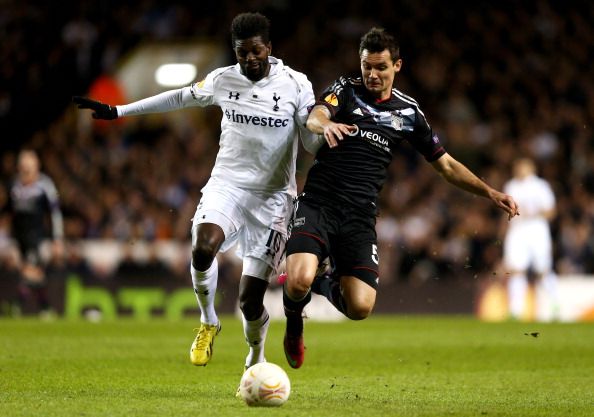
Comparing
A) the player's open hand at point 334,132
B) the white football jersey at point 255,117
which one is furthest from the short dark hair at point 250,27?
the player's open hand at point 334,132

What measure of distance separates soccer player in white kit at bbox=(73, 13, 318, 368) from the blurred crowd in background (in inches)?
388

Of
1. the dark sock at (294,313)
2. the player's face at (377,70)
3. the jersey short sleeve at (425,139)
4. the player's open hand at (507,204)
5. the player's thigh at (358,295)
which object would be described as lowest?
the dark sock at (294,313)

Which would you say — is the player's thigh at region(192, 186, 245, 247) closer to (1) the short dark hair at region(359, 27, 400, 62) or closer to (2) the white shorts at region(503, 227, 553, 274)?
(1) the short dark hair at region(359, 27, 400, 62)

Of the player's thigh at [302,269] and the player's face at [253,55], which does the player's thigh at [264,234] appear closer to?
the player's thigh at [302,269]

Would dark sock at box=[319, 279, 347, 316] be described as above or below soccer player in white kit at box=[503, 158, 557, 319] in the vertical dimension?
below

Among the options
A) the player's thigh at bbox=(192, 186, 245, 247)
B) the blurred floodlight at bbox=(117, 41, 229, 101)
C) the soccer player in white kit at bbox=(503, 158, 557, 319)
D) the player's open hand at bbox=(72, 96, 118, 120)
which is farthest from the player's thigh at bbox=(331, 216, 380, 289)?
the blurred floodlight at bbox=(117, 41, 229, 101)

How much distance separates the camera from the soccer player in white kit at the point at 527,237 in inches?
640

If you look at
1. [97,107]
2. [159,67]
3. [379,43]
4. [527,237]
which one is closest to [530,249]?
[527,237]

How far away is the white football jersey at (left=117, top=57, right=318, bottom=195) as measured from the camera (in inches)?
316

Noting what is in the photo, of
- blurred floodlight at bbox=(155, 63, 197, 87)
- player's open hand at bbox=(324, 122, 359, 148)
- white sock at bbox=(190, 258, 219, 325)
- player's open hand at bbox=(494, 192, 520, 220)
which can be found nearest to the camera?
player's open hand at bbox=(324, 122, 359, 148)

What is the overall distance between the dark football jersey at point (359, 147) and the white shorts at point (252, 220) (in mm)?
344

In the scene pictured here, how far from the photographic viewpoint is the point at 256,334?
8.21 meters

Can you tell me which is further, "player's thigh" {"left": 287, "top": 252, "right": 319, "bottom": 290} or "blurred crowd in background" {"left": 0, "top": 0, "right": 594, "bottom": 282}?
"blurred crowd in background" {"left": 0, "top": 0, "right": 594, "bottom": 282}

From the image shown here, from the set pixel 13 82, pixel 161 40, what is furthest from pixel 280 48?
pixel 13 82
